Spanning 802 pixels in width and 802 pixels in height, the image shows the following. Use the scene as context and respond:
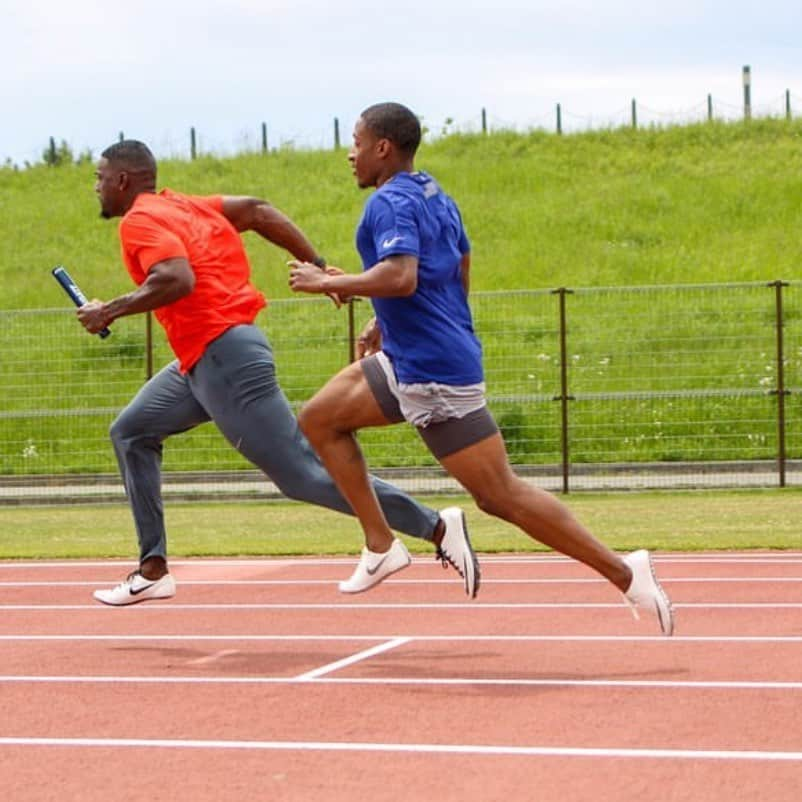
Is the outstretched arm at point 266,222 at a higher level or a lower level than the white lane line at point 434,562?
higher

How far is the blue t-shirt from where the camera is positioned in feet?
25.2

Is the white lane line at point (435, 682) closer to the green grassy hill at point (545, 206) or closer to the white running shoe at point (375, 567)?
the white running shoe at point (375, 567)

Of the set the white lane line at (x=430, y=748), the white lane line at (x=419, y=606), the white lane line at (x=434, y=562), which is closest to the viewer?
the white lane line at (x=430, y=748)

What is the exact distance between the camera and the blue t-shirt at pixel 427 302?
768 cm

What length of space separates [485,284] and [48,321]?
13771 millimetres

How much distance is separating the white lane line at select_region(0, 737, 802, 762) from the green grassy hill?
104 ft

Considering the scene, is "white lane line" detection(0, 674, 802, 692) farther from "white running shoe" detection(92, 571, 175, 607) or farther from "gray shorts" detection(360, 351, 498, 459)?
"white running shoe" detection(92, 571, 175, 607)

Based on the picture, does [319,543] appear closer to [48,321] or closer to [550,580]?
[550,580]

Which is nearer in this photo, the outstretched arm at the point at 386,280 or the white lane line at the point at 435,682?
the white lane line at the point at 435,682

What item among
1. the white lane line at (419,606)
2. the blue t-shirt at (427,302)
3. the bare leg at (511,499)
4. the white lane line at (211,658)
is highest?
the blue t-shirt at (427,302)

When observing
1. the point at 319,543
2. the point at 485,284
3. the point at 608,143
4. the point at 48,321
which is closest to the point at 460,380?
the point at 319,543

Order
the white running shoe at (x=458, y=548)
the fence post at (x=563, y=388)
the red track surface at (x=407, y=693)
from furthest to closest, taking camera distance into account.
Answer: the fence post at (x=563, y=388), the white running shoe at (x=458, y=548), the red track surface at (x=407, y=693)

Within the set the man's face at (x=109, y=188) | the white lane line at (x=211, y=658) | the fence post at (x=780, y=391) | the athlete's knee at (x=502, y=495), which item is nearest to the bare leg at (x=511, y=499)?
the athlete's knee at (x=502, y=495)

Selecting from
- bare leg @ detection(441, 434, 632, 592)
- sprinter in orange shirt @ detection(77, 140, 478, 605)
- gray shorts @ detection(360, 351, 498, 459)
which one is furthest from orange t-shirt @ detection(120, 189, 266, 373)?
bare leg @ detection(441, 434, 632, 592)
